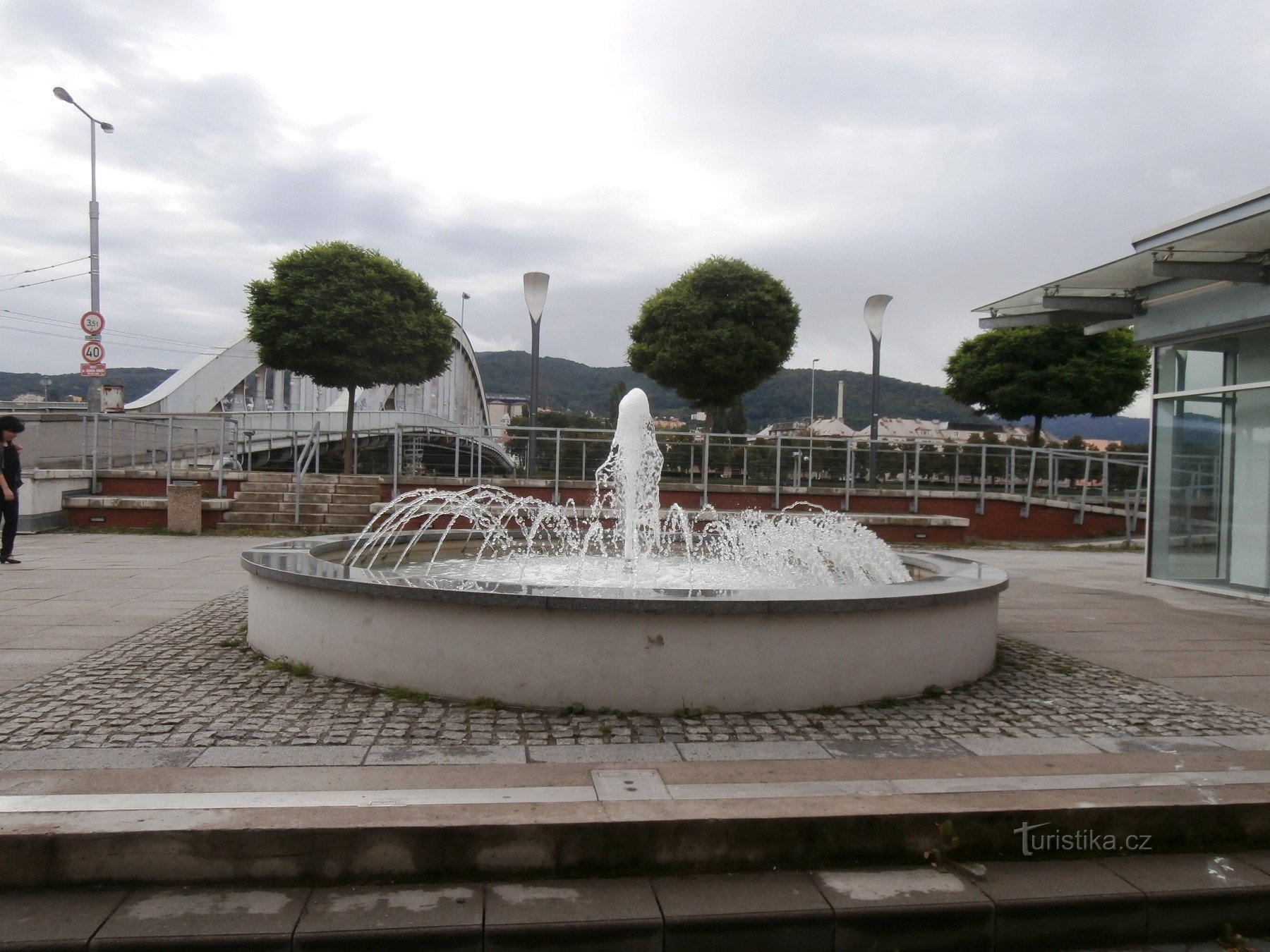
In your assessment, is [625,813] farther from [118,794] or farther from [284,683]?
[284,683]

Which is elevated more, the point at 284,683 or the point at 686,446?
the point at 686,446

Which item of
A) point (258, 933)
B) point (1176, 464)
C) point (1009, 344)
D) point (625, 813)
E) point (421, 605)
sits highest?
point (1009, 344)

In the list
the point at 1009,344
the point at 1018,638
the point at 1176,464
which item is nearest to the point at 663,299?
the point at 1009,344

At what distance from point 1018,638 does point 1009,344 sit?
2692 centimetres

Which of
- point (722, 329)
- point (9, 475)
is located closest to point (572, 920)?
point (9, 475)

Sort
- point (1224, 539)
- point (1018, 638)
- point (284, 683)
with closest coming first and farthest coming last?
point (284, 683) → point (1018, 638) → point (1224, 539)

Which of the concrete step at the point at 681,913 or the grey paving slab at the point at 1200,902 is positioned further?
the grey paving slab at the point at 1200,902

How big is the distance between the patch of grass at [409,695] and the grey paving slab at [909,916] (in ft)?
7.97

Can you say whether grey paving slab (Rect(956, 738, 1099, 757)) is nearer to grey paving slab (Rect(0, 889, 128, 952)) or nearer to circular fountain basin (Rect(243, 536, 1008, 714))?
circular fountain basin (Rect(243, 536, 1008, 714))

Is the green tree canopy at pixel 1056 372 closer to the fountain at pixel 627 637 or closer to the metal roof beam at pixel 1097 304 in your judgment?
the metal roof beam at pixel 1097 304

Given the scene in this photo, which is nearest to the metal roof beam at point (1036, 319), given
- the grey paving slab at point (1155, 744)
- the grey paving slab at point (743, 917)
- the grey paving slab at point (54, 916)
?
the grey paving slab at point (1155, 744)

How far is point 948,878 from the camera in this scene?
3.18 metres

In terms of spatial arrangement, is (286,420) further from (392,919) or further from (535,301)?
(392,919)

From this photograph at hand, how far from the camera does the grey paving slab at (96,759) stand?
373 cm
